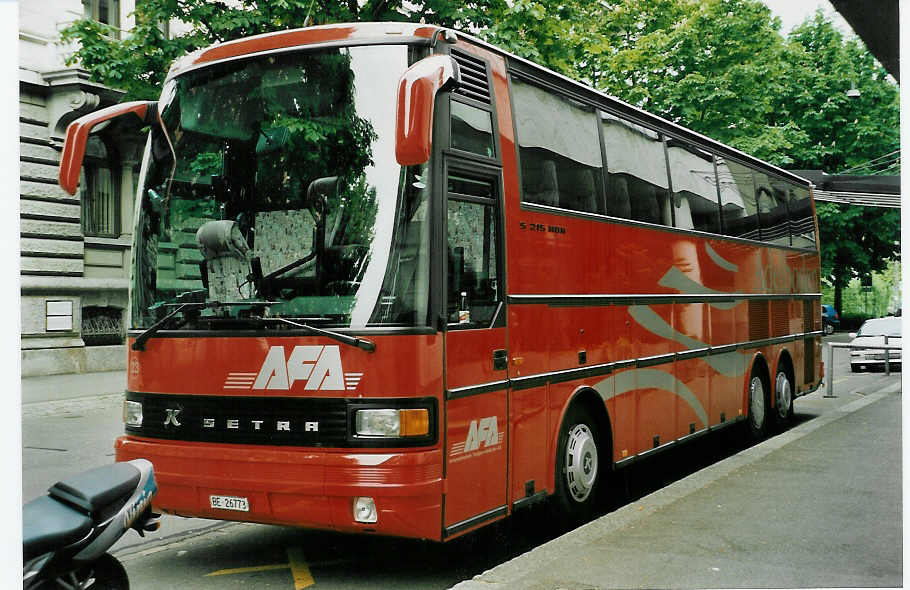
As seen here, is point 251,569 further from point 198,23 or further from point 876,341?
point 876,341

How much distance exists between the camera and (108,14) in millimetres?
12203

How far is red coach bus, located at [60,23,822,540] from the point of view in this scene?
5.51m

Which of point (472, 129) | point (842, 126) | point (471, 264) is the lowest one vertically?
point (471, 264)

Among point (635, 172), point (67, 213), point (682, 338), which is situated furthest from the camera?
point (67, 213)

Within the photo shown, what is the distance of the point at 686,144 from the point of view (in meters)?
10.1

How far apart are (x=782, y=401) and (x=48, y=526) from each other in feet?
34.6

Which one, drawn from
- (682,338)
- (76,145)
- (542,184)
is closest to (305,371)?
(76,145)

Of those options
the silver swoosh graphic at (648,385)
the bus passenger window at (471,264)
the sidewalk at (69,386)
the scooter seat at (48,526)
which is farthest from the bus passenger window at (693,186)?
the scooter seat at (48,526)

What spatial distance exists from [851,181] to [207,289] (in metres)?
8.74

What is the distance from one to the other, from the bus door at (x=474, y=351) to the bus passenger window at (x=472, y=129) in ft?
0.39

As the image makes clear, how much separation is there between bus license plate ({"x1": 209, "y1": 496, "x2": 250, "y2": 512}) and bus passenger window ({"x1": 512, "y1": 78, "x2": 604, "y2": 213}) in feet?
8.81

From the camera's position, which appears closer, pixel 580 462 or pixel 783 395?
pixel 580 462

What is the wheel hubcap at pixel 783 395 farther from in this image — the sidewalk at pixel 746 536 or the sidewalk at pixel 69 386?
the sidewalk at pixel 69 386

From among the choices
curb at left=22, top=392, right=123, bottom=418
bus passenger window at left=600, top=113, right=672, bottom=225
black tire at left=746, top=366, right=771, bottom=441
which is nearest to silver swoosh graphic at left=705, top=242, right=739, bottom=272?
bus passenger window at left=600, top=113, right=672, bottom=225
